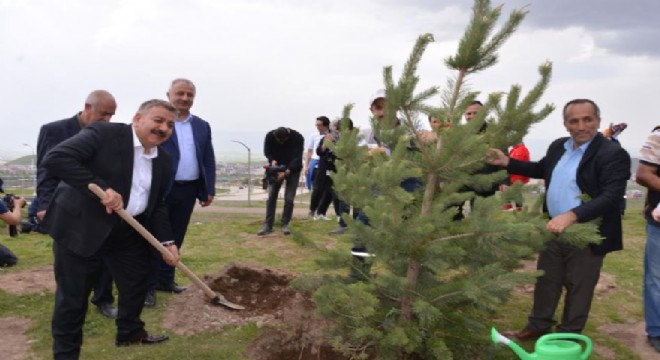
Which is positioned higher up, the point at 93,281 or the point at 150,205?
the point at 150,205

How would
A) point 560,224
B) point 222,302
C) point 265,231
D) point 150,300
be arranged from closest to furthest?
1. point 560,224
2. point 222,302
3. point 150,300
4. point 265,231

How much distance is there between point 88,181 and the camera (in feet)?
10.7

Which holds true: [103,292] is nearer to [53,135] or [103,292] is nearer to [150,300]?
[150,300]

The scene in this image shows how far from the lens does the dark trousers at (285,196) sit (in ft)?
26.7

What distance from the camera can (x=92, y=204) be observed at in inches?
135

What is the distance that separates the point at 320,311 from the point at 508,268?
47.1 inches

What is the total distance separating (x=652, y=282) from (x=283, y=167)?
5.31 m

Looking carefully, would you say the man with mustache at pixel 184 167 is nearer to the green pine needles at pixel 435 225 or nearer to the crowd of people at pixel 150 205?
the crowd of people at pixel 150 205

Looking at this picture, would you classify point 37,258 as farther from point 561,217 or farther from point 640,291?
point 640,291

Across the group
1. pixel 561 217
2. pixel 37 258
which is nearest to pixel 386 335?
pixel 561 217

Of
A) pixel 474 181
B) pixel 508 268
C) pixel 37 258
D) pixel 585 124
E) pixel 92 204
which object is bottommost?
pixel 37 258

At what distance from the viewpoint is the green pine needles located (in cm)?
277

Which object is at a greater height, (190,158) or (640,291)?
(190,158)

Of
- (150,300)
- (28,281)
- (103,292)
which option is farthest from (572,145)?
(28,281)
